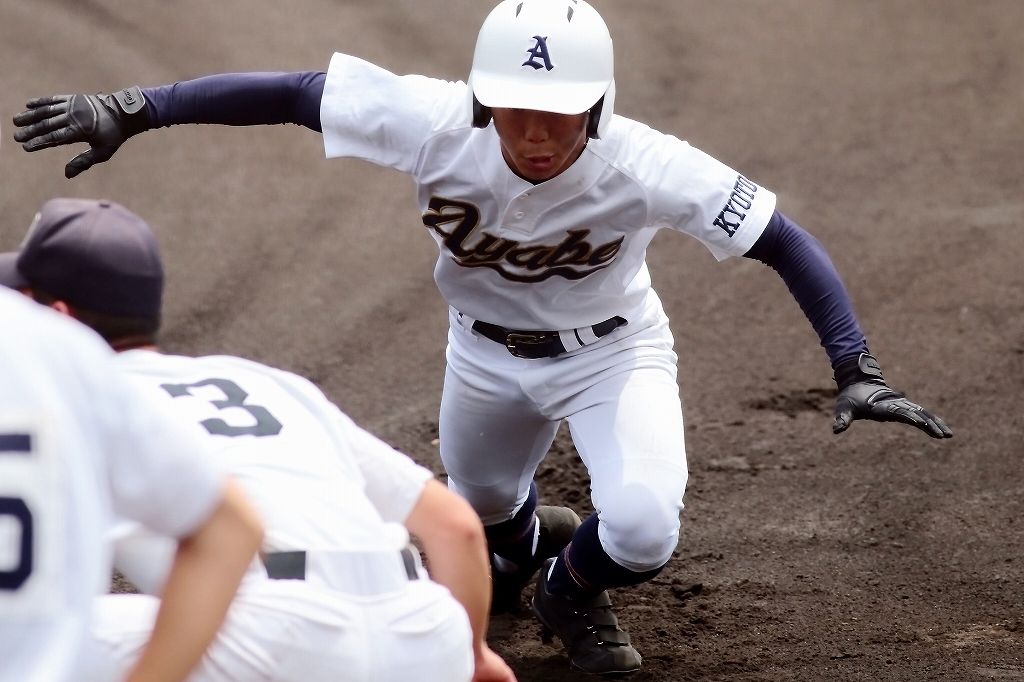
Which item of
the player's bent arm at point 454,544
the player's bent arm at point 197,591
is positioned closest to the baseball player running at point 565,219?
the player's bent arm at point 454,544

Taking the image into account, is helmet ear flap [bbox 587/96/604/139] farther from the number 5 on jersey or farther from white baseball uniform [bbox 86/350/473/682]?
the number 5 on jersey

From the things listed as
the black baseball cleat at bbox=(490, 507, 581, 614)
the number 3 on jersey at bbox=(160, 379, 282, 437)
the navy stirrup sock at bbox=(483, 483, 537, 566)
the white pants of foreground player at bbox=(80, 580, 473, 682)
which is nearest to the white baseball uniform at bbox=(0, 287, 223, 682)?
the white pants of foreground player at bbox=(80, 580, 473, 682)

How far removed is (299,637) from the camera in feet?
6.39

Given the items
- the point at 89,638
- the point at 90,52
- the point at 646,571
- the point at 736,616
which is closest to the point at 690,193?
the point at 646,571

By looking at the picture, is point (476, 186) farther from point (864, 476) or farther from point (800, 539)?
point (864, 476)

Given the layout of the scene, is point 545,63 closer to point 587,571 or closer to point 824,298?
point 824,298

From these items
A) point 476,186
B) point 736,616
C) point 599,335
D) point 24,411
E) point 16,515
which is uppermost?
point 476,186

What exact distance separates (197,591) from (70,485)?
278mm

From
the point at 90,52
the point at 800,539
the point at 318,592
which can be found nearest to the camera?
the point at 318,592

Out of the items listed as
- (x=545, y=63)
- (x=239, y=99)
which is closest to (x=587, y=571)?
(x=545, y=63)

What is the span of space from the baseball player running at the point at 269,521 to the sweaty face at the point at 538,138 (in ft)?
4.34

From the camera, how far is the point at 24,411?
5.05 ft

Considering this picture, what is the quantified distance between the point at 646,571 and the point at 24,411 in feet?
7.24

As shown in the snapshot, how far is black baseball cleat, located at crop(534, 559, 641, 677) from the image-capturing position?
372cm
